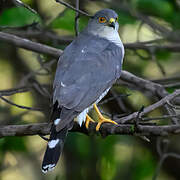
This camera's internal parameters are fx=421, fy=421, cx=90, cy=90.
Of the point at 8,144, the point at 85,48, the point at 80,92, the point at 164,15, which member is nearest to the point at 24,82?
the point at 8,144

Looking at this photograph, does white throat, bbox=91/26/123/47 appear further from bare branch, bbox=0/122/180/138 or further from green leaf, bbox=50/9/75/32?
bare branch, bbox=0/122/180/138

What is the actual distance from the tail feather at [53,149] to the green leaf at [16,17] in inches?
58.4

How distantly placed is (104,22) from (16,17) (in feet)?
3.25

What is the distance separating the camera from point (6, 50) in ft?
18.4

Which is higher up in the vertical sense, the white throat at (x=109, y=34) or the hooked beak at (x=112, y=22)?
the hooked beak at (x=112, y=22)

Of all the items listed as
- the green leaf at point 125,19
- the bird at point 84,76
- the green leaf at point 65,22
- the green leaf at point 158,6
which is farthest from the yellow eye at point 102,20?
the green leaf at point 158,6

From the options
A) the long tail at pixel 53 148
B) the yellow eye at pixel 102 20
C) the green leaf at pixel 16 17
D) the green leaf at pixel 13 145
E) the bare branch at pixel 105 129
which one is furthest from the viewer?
the yellow eye at pixel 102 20

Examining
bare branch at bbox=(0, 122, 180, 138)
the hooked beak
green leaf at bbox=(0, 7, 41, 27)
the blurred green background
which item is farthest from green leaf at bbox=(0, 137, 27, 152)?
the hooked beak

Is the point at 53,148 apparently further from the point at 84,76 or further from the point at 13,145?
the point at 13,145

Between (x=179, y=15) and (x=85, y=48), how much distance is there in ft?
4.04

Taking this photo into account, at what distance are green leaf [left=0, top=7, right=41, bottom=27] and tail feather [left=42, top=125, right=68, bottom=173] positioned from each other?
148cm

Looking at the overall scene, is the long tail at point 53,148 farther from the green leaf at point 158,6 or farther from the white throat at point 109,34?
the green leaf at point 158,6

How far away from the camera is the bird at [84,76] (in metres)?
3.20

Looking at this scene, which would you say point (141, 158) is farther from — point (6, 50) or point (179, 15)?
point (6, 50)
